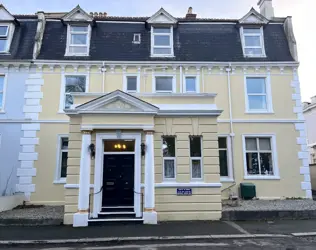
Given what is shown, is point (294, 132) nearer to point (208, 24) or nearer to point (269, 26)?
point (269, 26)

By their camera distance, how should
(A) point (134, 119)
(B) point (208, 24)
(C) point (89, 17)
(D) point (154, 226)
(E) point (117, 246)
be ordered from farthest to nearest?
(B) point (208, 24)
(C) point (89, 17)
(A) point (134, 119)
(D) point (154, 226)
(E) point (117, 246)

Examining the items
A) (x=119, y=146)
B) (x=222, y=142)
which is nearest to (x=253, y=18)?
(x=222, y=142)

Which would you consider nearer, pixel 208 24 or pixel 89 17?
pixel 89 17

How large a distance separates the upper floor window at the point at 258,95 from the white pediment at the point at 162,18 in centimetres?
567

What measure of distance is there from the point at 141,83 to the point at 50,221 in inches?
327

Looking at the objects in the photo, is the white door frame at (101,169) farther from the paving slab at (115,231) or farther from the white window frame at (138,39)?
the white window frame at (138,39)

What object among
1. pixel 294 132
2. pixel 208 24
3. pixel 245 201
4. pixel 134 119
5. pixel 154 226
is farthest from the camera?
pixel 208 24

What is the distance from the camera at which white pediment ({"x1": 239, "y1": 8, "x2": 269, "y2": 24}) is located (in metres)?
16.3

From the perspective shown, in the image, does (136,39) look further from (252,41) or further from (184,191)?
(184,191)

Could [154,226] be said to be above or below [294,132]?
below

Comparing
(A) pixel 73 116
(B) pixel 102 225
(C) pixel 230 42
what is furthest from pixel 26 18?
(B) pixel 102 225

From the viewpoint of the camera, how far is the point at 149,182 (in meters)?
10.3

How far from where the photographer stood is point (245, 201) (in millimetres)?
13461

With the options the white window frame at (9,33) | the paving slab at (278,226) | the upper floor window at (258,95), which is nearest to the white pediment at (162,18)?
the upper floor window at (258,95)
